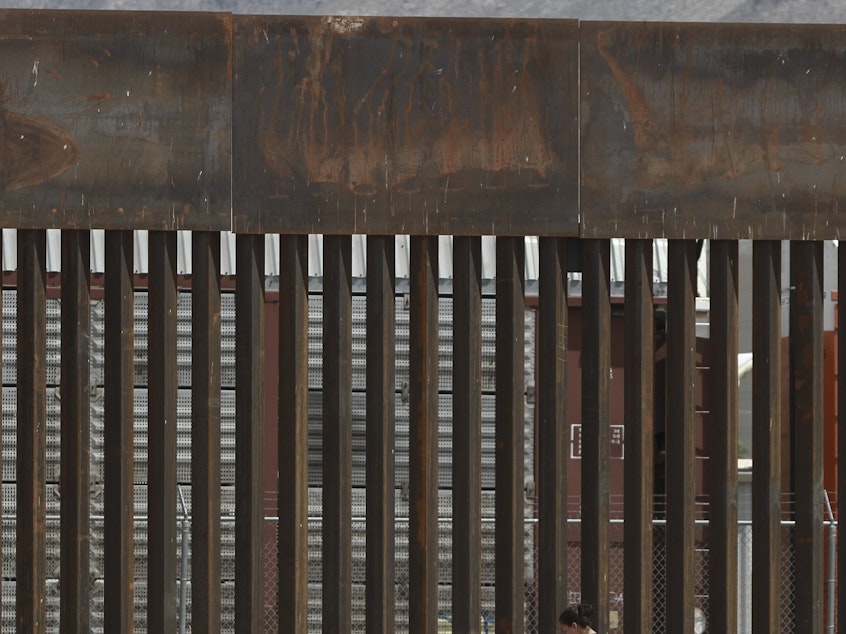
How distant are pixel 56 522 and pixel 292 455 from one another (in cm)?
594

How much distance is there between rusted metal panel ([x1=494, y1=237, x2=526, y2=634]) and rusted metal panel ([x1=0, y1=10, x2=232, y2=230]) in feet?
3.94

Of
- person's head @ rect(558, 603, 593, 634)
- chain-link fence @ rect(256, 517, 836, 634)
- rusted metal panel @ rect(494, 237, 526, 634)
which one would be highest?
rusted metal panel @ rect(494, 237, 526, 634)

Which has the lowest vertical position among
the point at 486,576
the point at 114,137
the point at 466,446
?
the point at 486,576

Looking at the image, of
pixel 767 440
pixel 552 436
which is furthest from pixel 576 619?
pixel 767 440

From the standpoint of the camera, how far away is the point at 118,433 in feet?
16.3

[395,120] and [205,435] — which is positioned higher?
[395,120]

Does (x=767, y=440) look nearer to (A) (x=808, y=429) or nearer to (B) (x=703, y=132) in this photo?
(A) (x=808, y=429)

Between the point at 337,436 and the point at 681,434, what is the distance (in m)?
1.43

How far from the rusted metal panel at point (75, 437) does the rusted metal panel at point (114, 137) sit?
8.7 inches

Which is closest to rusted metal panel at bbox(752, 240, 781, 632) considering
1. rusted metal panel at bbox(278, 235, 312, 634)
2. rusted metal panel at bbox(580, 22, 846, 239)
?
rusted metal panel at bbox(580, 22, 846, 239)

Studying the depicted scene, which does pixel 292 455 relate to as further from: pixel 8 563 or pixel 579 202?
pixel 8 563

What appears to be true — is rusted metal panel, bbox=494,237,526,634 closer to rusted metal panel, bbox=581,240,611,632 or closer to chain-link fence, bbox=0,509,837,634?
rusted metal panel, bbox=581,240,611,632

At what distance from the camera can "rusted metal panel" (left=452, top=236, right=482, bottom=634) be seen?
4973 mm

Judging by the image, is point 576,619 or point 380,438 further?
point 576,619
